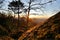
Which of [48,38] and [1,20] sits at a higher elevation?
[48,38]

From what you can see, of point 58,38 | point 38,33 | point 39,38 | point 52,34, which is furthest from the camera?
point 38,33

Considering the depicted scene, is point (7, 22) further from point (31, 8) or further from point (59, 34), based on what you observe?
point (59, 34)

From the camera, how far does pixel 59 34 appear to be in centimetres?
689

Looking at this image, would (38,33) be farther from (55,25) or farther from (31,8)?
(31,8)

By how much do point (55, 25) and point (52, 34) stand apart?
0.82m

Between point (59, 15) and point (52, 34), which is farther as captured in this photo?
point (59, 15)

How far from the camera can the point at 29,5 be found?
78.8 feet

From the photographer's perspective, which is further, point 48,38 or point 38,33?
point 38,33

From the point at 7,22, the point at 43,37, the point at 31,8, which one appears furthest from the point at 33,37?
the point at 7,22

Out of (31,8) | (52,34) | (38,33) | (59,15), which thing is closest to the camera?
(52,34)

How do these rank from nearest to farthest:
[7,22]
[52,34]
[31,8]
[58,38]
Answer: [58,38]
[52,34]
[31,8]
[7,22]

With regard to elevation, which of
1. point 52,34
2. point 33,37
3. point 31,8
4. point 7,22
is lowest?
point 7,22

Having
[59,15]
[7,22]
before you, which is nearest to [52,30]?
[59,15]

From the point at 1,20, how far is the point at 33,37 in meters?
24.3
